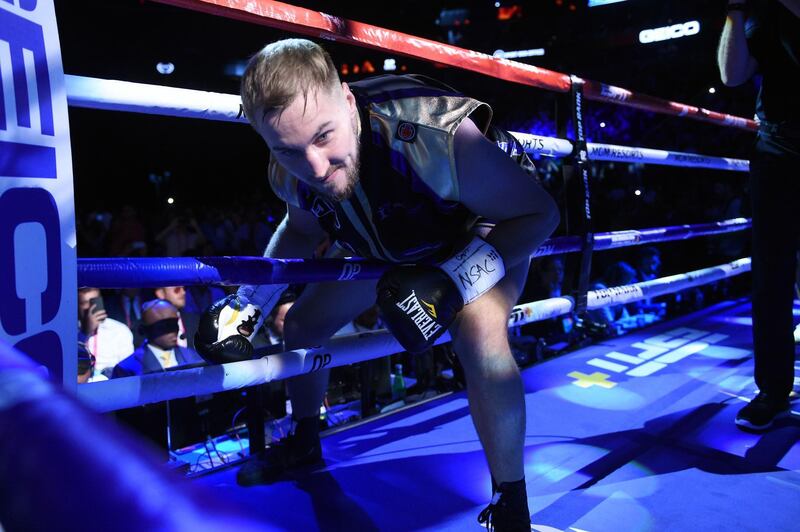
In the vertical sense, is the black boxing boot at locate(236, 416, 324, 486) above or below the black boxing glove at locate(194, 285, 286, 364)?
below

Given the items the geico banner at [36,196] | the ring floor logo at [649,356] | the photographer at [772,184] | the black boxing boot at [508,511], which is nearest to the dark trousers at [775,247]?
the photographer at [772,184]

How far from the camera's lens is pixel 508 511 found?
1244 mm

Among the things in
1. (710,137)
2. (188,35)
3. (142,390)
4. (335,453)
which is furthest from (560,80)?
(188,35)

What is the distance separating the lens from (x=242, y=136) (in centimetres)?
1472

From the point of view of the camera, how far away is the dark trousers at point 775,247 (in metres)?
1.97

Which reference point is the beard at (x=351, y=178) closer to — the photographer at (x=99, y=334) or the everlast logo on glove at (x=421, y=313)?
the everlast logo on glove at (x=421, y=313)

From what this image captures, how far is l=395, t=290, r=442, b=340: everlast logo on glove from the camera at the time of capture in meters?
1.19

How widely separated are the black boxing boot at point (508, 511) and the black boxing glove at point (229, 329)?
2.17ft

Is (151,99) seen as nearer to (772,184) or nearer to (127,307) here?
(772,184)

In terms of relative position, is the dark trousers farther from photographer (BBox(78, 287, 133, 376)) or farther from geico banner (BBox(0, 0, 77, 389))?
photographer (BBox(78, 287, 133, 376))

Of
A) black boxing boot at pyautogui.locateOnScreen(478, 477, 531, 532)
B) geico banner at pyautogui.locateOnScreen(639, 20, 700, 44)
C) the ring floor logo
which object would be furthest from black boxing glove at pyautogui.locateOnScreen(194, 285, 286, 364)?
geico banner at pyautogui.locateOnScreen(639, 20, 700, 44)

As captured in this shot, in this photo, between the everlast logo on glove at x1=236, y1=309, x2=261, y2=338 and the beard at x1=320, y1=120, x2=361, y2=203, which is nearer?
the beard at x1=320, y1=120, x2=361, y2=203

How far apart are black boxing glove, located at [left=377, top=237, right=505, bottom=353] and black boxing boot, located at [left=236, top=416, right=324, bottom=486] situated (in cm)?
60

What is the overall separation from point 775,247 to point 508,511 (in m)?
1.37
